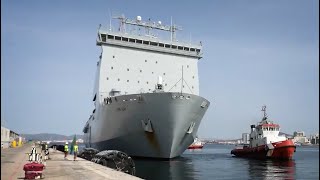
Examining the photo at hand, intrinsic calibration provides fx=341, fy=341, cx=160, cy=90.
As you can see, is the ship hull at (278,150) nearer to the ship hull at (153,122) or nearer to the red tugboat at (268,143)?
the red tugboat at (268,143)

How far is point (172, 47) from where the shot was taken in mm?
43125

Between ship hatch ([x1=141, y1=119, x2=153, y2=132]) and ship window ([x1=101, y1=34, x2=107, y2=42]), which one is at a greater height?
ship window ([x1=101, y1=34, x2=107, y2=42])

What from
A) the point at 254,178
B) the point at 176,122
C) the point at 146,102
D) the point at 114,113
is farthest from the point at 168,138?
the point at 254,178

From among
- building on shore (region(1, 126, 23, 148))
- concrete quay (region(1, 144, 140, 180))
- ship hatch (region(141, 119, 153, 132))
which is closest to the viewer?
concrete quay (region(1, 144, 140, 180))

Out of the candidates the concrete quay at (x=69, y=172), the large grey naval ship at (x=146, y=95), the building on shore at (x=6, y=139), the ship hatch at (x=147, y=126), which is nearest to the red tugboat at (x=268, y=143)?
the large grey naval ship at (x=146, y=95)

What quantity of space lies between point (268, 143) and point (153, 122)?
2494 centimetres

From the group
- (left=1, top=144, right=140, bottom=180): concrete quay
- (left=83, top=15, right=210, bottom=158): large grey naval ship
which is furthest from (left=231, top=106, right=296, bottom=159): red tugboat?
(left=1, top=144, right=140, bottom=180): concrete quay

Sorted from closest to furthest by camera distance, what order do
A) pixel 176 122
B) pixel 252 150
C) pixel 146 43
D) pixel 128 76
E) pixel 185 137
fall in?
pixel 176 122
pixel 185 137
pixel 128 76
pixel 146 43
pixel 252 150

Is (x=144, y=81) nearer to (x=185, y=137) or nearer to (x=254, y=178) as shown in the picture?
(x=185, y=137)

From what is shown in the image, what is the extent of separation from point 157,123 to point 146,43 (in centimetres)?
1324

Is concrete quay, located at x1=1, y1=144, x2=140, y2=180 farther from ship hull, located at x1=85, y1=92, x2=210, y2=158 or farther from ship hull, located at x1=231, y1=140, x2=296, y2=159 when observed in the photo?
ship hull, located at x1=231, y1=140, x2=296, y2=159

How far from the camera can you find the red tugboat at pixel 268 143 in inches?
1881

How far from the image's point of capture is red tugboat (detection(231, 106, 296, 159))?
4778cm

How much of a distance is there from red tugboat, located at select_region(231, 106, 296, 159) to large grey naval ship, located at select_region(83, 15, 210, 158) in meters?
15.5
